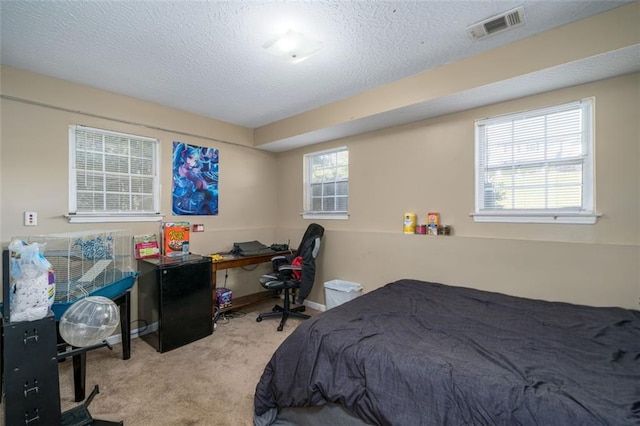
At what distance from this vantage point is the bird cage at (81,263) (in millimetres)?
2055

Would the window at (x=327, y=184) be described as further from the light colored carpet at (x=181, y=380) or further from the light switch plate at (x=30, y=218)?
the light switch plate at (x=30, y=218)

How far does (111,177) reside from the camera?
304 cm

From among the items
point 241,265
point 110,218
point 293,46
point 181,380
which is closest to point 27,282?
point 181,380

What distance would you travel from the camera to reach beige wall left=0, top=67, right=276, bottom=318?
95.6 inches

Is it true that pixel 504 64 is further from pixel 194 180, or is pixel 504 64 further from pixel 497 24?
pixel 194 180

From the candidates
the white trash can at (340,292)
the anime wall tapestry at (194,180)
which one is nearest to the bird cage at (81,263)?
the anime wall tapestry at (194,180)

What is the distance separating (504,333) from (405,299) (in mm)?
737

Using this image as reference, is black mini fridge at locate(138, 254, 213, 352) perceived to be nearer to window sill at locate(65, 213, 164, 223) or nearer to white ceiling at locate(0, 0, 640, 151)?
window sill at locate(65, 213, 164, 223)

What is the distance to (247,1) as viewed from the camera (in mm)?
1674

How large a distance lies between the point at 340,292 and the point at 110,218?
2.62 m

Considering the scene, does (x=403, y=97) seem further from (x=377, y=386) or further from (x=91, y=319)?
(x=91, y=319)

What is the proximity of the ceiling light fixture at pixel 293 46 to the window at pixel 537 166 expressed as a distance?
5.67ft

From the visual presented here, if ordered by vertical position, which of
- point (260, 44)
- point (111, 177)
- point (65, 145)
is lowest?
point (111, 177)

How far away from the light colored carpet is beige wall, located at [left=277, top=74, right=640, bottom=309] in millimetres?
1541
